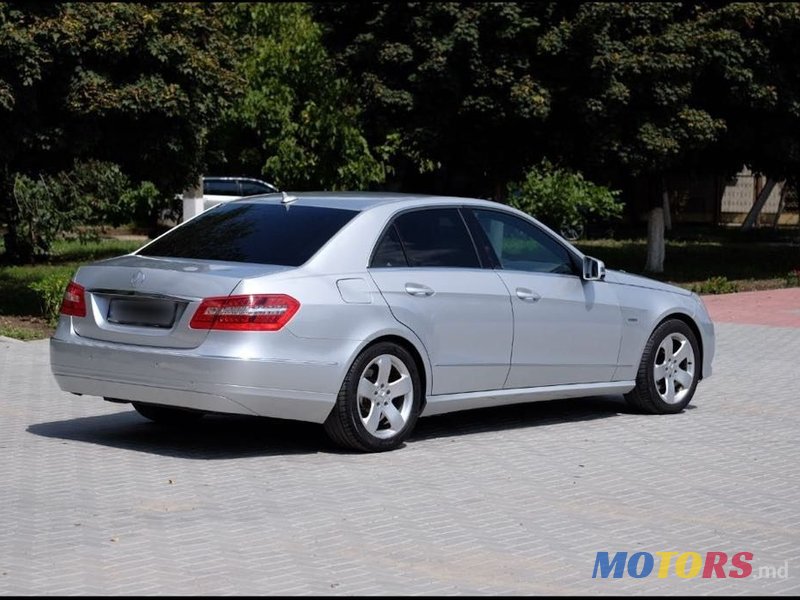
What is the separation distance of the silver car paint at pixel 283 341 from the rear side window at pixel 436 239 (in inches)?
3.5

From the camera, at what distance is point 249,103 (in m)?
32.5

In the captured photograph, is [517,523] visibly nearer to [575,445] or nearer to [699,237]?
[575,445]

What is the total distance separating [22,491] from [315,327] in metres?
1.91

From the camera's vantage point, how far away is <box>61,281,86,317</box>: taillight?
9086 mm

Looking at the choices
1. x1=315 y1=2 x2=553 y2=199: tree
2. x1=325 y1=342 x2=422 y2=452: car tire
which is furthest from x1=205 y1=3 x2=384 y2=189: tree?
x1=325 y1=342 x2=422 y2=452: car tire

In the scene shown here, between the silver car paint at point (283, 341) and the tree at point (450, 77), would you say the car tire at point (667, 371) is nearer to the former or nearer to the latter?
the silver car paint at point (283, 341)

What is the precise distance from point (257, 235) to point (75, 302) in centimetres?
122

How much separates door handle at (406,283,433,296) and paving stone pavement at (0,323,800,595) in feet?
3.30

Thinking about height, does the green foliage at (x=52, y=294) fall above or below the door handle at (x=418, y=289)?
below

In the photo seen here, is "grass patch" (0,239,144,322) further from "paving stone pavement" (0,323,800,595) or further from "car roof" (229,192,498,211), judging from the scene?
"paving stone pavement" (0,323,800,595)

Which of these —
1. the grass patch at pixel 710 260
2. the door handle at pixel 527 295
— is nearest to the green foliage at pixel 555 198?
the grass patch at pixel 710 260

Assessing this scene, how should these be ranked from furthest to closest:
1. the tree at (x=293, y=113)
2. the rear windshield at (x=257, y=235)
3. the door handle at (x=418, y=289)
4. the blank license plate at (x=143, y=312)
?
the tree at (x=293, y=113) < the door handle at (x=418, y=289) < the rear windshield at (x=257, y=235) < the blank license plate at (x=143, y=312)

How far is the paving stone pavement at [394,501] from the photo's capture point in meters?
6.16

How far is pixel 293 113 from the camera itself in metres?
31.6
